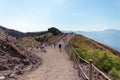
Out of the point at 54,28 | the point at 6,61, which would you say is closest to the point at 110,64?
the point at 6,61

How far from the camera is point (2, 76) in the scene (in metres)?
20.9

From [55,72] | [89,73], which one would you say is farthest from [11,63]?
[89,73]

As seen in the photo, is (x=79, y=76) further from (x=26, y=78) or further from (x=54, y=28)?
(x=54, y=28)

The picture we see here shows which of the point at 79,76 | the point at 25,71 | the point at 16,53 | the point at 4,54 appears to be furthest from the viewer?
the point at 16,53

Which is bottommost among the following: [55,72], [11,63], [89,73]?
[55,72]

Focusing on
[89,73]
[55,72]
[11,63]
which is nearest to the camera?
[89,73]

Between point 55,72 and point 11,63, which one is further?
point 11,63

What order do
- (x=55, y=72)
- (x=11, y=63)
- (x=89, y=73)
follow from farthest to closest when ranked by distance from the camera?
(x=11, y=63), (x=55, y=72), (x=89, y=73)

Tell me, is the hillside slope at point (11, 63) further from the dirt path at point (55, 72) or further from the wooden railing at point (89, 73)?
the wooden railing at point (89, 73)

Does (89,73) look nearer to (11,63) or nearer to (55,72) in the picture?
(55,72)

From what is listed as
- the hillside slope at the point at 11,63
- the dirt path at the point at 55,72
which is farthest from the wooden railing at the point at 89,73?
the hillside slope at the point at 11,63

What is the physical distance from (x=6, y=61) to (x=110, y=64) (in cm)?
987

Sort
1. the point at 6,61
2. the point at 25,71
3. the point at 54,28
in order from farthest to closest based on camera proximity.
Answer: the point at 54,28
the point at 6,61
the point at 25,71

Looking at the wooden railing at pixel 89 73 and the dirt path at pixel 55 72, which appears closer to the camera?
the wooden railing at pixel 89 73
